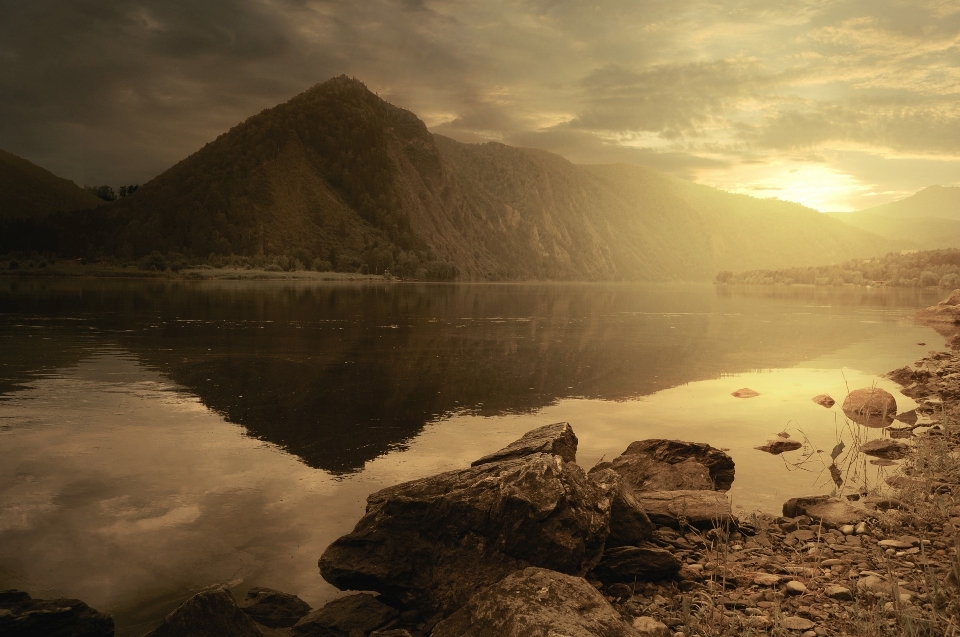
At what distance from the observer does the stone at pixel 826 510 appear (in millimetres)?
7836

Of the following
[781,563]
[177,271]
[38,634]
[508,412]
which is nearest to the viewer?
[38,634]

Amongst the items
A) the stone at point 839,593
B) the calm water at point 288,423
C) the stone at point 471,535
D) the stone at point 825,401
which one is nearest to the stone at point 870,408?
the stone at point 825,401

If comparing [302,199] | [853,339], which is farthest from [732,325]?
[302,199]

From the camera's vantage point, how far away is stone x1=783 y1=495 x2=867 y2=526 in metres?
7.84

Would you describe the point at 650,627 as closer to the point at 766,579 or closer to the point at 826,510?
the point at 766,579

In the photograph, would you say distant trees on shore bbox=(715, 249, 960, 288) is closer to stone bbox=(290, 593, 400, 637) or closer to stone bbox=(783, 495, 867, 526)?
stone bbox=(783, 495, 867, 526)

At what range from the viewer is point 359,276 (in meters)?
146

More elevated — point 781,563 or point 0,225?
point 0,225

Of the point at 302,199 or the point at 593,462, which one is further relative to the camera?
the point at 302,199

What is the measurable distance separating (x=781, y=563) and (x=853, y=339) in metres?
29.4

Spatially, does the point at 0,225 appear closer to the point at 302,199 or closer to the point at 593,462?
the point at 302,199

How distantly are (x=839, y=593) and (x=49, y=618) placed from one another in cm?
738

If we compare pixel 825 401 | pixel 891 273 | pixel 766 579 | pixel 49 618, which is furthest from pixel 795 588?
pixel 891 273

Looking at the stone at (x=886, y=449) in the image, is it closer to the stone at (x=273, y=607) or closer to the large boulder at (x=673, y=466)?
the large boulder at (x=673, y=466)
